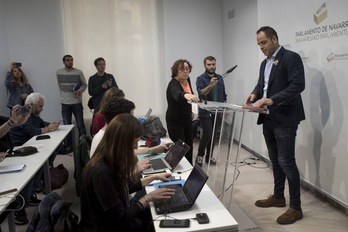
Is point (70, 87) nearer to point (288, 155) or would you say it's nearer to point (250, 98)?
point (250, 98)

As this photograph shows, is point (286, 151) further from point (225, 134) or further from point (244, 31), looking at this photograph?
point (244, 31)

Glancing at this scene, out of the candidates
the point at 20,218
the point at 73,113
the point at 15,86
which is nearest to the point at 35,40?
the point at 15,86

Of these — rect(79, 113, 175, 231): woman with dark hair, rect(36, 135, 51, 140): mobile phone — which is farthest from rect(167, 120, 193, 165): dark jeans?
rect(79, 113, 175, 231): woman with dark hair

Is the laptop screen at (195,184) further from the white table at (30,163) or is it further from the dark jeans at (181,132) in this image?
the dark jeans at (181,132)

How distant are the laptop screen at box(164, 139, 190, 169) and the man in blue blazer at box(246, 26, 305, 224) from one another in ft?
2.22

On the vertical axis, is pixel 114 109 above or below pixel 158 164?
above

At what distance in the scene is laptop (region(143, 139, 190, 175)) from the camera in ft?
7.42

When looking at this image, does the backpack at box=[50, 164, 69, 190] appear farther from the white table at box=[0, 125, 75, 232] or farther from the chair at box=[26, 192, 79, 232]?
the chair at box=[26, 192, 79, 232]

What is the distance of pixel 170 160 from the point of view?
240 cm

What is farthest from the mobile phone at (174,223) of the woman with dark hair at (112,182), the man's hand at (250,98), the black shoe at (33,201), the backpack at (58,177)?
the backpack at (58,177)

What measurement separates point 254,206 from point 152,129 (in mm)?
1280

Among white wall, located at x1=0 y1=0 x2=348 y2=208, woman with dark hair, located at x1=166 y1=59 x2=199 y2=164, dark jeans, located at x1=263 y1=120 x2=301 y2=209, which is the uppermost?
white wall, located at x1=0 y1=0 x2=348 y2=208

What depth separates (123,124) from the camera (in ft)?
5.14

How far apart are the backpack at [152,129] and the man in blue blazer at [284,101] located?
1.00m
